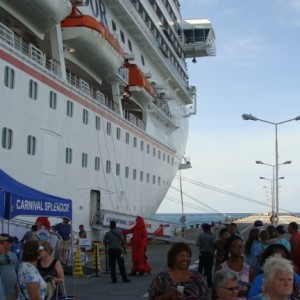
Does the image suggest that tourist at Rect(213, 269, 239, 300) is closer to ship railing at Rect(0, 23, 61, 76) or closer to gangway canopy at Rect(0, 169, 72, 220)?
gangway canopy at Rect(0, 169, 72, 220)

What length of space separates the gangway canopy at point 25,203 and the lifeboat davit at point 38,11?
9329mm

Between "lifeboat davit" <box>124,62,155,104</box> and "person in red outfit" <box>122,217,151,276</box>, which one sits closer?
"person in red outfit" <box>122,217,151,276</box>

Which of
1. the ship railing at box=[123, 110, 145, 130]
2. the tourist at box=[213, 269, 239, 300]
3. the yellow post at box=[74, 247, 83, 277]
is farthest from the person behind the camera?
the ship railing at box=[123, 110, 145, 130]

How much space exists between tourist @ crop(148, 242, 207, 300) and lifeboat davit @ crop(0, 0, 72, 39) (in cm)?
1550

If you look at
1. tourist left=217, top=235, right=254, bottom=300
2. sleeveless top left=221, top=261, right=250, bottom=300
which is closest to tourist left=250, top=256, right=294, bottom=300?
sleeveless top left=221, top=261, right=250, bottom=300

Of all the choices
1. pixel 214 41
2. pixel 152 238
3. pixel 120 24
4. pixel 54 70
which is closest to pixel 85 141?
pixel 54 70

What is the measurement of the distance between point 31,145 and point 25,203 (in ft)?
24.7

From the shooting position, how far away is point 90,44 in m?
22.3

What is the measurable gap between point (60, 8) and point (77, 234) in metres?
8.08

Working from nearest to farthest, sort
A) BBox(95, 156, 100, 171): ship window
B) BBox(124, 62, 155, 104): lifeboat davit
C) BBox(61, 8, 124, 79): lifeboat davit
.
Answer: BBox(61, 8, 124, 79): lifeboat davit
BBox(95, 156, 100, 171): ship window
BBox(124, 62, 155, 104): lifeboat davit

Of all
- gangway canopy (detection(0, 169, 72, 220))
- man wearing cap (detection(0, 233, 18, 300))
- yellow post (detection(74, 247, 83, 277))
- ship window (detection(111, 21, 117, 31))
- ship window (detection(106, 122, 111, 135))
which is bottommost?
yellow post (detection(74, 247, 83, 277))

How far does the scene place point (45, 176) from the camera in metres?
18.3

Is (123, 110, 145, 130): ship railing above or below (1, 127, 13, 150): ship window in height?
above

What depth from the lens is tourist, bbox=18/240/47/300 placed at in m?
5.59
